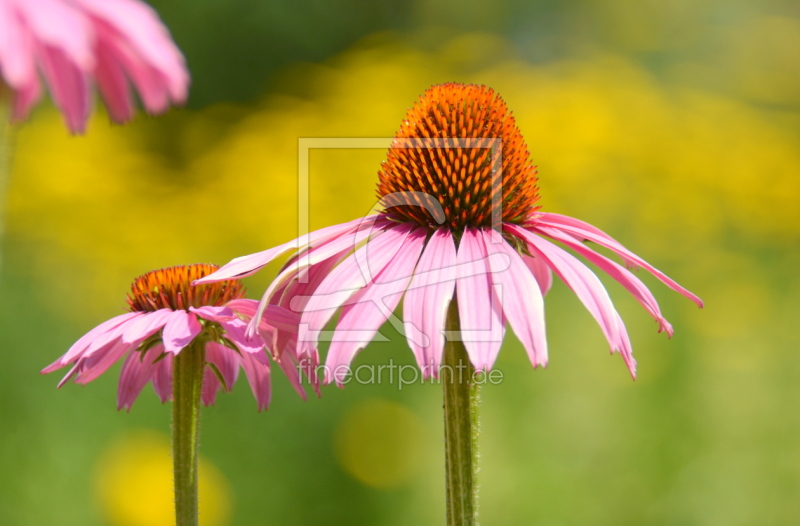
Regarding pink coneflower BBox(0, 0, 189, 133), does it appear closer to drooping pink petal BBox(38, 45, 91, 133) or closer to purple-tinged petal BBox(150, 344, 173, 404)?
drooping pink petal BBox(38, 45, 91, 133)

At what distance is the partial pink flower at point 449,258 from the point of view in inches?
24.0

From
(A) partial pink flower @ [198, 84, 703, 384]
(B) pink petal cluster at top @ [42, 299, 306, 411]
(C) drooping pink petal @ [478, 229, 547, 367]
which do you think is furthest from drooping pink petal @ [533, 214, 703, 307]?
(B) pink petal cluster at top @ [42, 299, 306, 411]

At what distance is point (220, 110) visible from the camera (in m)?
2.85

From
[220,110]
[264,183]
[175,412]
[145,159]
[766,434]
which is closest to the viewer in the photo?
[175,412]

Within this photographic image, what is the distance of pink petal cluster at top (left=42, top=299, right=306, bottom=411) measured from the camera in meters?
0.71

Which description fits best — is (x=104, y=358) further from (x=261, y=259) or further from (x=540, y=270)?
(x=540, y=270)

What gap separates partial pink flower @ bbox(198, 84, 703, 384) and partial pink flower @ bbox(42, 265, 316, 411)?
0.04 metres

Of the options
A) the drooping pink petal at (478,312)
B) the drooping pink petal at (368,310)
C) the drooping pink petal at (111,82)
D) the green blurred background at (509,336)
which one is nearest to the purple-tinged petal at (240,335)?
the drooping pink petal at (368,310)

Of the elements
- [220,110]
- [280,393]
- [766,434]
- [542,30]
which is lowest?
[766,434]

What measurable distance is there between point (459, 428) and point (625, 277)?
0.76 feet

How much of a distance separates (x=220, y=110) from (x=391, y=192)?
7.11 feet

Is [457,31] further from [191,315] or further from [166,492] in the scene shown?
[191,315]

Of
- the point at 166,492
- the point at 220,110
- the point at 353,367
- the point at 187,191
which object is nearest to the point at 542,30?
the point at 220,110

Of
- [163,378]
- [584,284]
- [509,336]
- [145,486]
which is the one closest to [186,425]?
[163,378]
